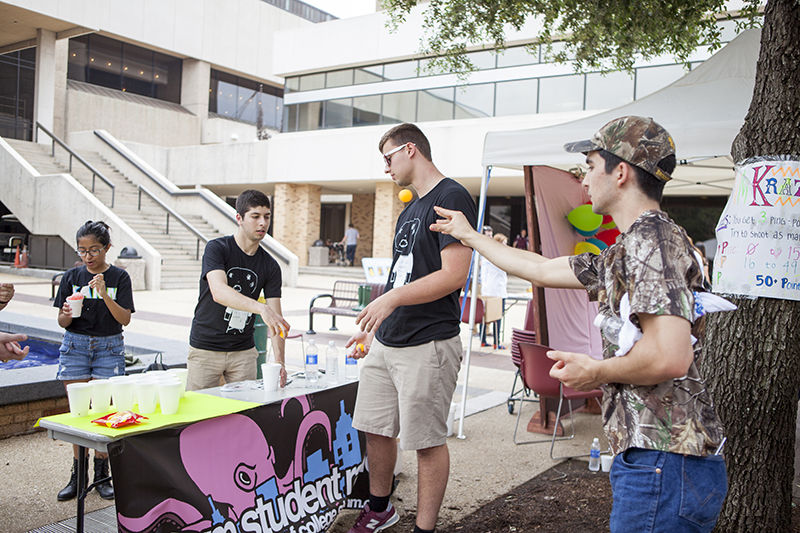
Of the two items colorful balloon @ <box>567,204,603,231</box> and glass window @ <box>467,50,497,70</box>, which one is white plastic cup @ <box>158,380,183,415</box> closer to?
colorful balloon @ <box>567,204,603,231</box>

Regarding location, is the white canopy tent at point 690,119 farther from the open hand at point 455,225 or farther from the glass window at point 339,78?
the glass window at point 339,78

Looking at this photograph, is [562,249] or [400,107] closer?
[562,249]

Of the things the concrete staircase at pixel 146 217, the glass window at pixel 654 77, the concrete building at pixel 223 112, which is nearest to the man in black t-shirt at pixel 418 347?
the concrete building at pixel 223 112

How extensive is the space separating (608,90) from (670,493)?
2081 cm

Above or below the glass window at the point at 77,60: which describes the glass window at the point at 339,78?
below

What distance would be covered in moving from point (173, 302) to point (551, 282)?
528 inches

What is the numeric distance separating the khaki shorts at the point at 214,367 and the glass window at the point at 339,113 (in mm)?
23742

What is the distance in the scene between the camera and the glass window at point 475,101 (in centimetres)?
2323

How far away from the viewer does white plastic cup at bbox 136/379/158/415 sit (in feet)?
9.46

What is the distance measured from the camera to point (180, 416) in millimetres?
2895

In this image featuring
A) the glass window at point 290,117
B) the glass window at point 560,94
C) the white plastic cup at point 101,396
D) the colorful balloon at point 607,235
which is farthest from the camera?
the glass window at point 290,117

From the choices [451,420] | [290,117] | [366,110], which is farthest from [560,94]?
[451,420]

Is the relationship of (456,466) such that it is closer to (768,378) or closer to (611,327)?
(768,378)

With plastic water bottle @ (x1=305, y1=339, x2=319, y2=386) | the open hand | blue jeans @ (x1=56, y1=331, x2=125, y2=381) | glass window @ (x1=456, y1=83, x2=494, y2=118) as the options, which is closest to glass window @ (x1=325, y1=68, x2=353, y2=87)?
glass window @ (x1=456, y1=83, x2=494, y2=118)
